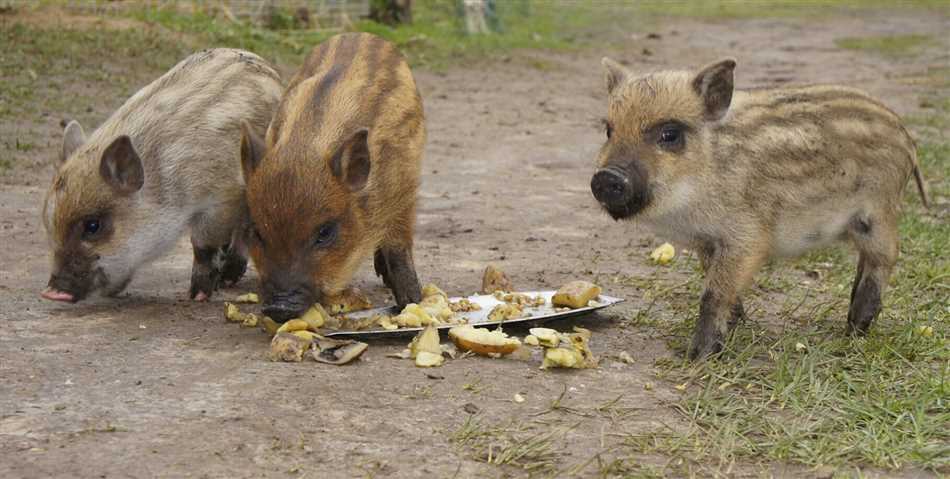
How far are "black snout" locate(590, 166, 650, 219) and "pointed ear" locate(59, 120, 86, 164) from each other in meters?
2.59

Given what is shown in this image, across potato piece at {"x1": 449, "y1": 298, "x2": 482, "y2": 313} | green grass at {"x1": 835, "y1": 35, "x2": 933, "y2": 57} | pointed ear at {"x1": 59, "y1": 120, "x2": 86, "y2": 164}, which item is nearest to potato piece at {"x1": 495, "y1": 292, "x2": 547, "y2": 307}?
potato piece at {"x1": 449, "y1": 298, "x2": 482, "y2": 313}

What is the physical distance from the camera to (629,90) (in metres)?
5.09

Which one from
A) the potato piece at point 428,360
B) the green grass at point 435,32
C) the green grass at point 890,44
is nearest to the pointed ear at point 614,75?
the potato piece at point 428,360

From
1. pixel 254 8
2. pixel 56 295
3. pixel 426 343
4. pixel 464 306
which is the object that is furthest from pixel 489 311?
pixel 254 8

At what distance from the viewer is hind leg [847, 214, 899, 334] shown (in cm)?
518

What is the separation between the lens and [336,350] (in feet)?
15.0

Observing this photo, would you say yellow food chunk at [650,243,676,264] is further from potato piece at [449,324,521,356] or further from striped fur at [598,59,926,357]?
potato piece at [449,324,521,356]

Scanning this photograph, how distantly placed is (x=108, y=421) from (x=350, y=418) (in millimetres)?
771

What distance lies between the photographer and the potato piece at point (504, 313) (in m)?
5.05

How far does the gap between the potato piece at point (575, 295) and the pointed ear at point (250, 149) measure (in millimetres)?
1432

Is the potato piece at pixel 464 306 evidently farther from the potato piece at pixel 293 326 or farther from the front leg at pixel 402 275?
the potato piece at pixel 293 326

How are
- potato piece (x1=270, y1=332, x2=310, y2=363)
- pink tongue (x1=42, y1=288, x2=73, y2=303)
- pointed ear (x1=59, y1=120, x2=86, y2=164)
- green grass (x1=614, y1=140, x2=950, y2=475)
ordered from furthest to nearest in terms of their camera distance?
1. pointed ear (x1=59, y1=120, x2=86, y2=164)
2. pink tongue (x1=42, y1=288, x2=73, y2=303)
3. potato piece (x1=270, y1=332, x2=310, y2=363)
4. green grass (x1=614, y1=140, x2=950, y2=475)

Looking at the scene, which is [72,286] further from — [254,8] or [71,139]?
[254,8]

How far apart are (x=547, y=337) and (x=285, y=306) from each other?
1.03m
